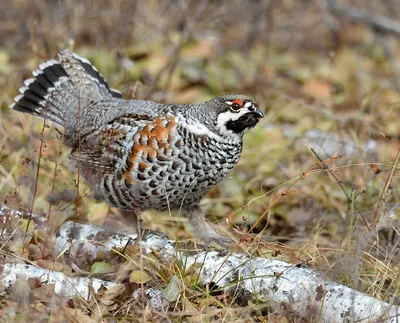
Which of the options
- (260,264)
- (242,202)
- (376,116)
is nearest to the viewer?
(260,264)

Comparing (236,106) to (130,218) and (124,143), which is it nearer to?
(124,143)

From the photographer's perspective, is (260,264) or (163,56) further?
(163,56)

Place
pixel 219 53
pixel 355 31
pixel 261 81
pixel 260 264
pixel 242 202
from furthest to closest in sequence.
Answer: pixel 355 31
pixel 219 53
pixel 261 81
pixel 242 202
pixel 260 264

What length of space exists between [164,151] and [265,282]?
97cm

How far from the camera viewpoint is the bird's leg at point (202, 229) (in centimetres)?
440

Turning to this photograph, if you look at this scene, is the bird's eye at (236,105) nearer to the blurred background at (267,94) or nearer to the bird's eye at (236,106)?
the bird's eye at (236,106)

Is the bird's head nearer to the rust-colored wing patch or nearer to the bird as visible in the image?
the bird

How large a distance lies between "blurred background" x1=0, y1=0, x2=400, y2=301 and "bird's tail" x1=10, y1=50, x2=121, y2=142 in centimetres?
30

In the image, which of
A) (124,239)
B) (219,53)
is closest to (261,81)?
(219,53)

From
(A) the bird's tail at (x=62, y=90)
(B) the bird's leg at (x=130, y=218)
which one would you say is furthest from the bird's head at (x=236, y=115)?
(A) the bird's tail at (x=62, y=90)

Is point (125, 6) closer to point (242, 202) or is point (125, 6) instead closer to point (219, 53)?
point (219, 53)

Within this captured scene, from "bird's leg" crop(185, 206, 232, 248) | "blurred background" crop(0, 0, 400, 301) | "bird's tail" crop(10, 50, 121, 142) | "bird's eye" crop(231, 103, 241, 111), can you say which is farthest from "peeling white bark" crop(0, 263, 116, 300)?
"bird's tail" crop(10, 50, 121, 142)

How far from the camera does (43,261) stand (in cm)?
377

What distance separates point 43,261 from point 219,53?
4.93 meters
